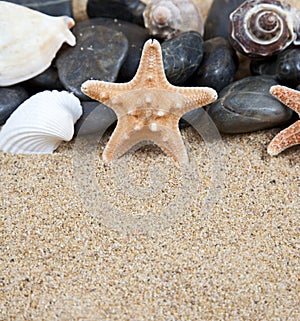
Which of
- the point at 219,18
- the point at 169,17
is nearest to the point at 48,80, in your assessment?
the point at 169,17

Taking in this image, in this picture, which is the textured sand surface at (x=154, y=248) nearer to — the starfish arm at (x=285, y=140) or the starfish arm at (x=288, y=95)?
the starfish arm at (x=285, y=140)

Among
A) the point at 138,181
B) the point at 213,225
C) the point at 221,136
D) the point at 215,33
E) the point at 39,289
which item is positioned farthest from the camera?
the point at 215,33

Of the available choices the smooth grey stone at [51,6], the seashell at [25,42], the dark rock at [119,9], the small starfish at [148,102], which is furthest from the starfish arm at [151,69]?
the smooth grey stone at [51,6]

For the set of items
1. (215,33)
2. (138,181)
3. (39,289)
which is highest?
(215,33)

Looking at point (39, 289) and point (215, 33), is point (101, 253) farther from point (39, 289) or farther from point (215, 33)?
point (215, 33)

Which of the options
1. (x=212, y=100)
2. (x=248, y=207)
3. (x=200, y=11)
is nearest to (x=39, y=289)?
(x=248, y=207)

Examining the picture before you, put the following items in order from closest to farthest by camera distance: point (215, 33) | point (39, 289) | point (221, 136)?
point (39, 289), point (221, 136), point (215, 33)

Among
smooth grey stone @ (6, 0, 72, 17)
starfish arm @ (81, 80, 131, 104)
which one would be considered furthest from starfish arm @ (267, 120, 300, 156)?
smooth grey stone @ (6, 0, 72, 17)
